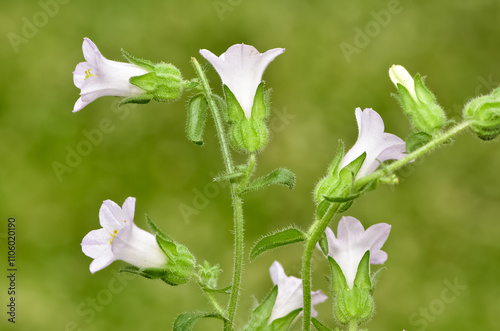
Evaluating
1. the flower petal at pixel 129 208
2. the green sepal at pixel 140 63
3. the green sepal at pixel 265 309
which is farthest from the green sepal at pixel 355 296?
the green sepal at pixel 140 63

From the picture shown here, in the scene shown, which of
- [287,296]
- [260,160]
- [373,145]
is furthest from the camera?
[260,160]

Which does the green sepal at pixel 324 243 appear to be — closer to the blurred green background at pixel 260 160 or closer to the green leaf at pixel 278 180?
the green leaf at pixel 278 180

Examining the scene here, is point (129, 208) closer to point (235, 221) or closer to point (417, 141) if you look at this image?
point (235, 221)

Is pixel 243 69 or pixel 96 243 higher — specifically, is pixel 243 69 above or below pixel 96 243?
above

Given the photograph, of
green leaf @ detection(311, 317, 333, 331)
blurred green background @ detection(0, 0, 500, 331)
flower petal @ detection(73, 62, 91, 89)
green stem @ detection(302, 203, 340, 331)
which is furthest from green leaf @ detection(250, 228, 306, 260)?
blurred green background @ detection(0, 0, 500, 331)

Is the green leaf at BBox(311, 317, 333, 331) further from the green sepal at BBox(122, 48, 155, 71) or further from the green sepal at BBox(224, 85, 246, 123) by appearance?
the green sepal at BBox(122, 48, 155, 71)

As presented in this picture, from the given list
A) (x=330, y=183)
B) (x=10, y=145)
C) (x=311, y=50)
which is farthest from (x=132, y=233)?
(x=311, y=50)

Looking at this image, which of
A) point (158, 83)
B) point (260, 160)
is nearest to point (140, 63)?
point (158, 83)
